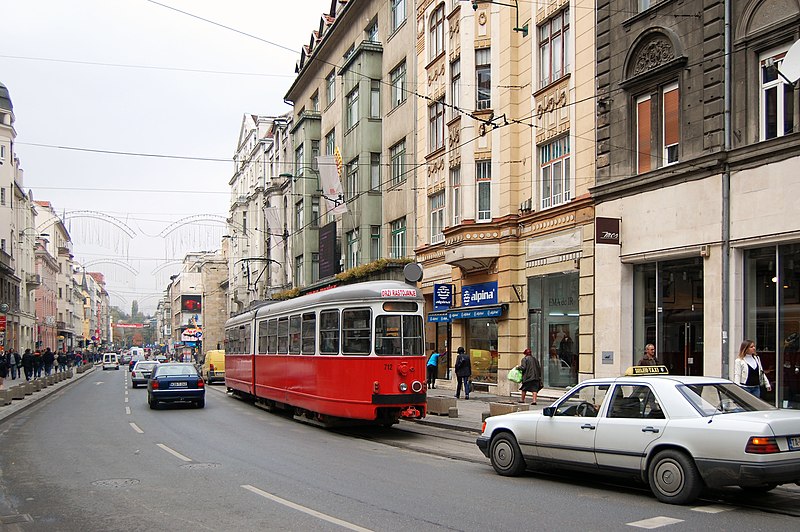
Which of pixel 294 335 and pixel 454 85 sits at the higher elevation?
pixel 454 85

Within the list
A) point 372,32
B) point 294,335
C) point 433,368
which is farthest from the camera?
point 372,32

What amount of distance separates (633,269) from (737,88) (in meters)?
5.38

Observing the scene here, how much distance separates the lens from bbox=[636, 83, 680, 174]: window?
62.3 feet

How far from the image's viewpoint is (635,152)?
794 inches

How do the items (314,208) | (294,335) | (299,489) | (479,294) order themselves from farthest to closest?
(314,208)
(479,294)
(294,335)
(299,489)

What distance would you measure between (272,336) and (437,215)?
10466 millimetres

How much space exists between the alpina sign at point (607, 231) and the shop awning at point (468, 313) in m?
6.35

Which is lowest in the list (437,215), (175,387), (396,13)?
(175,387)

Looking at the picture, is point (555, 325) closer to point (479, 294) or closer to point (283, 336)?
point (479, 294)

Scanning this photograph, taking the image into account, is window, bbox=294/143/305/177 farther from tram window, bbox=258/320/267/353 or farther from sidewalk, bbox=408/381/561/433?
tram window, bbox=258/320/267/353

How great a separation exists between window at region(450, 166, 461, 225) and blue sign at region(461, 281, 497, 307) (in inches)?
97.2

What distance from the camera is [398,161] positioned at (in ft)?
117

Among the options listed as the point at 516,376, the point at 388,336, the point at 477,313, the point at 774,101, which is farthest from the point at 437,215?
the point at 774,101

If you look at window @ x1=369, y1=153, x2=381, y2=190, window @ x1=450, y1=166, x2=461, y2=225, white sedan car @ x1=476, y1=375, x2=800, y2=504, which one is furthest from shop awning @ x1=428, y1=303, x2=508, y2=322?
white sedan car @ x1=476, y1=375, x2=800, y2=504
